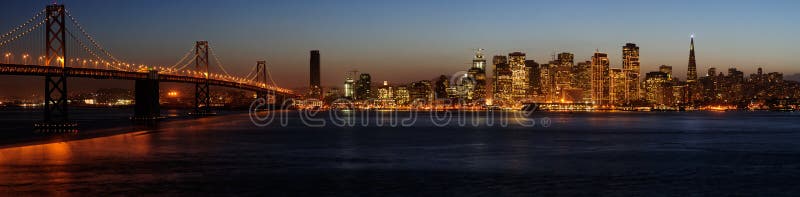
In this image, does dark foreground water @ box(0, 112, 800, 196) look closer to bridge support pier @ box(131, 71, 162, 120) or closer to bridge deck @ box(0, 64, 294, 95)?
bridge deck @ box(0, 64, 294, 95)

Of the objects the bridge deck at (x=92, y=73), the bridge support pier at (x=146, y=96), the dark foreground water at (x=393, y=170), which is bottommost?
the dark foreground water at (x=393, y=170)

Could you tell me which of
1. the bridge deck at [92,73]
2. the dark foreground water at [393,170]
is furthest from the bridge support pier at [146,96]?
the dark foreground water at [393,170]

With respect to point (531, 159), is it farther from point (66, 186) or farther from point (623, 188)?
point (66, 186)

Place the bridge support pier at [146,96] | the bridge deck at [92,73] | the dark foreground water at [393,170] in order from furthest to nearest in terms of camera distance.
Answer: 1. the bridge support pier at [146,96]
2. the bridge deck at [92,73]
3. the dark foreground water at [393,170]

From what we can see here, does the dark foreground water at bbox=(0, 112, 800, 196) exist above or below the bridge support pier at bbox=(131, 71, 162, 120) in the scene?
below

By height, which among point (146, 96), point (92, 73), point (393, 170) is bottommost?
point (393, 170)

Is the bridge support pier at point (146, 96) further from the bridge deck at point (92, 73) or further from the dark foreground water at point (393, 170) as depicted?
the dark foreground water at point (393, 170)

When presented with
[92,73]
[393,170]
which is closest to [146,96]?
[92,73]

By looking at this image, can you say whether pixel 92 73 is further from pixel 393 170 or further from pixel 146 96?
pixel 393 170

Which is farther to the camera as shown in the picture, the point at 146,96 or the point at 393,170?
the point at 146,96

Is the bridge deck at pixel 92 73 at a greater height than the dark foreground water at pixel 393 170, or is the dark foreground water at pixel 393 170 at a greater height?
the bridge deck at pixel 92 73

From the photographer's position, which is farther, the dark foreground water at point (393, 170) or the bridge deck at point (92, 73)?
the bridge deck at point (92, 73)

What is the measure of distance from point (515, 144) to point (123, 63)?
47296 mm

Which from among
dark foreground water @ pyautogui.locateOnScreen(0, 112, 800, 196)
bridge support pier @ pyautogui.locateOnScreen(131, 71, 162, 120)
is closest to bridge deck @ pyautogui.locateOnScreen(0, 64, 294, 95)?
bridge support pier @ pyautogui.locateOnScreen(131, 71, 162, 120)
